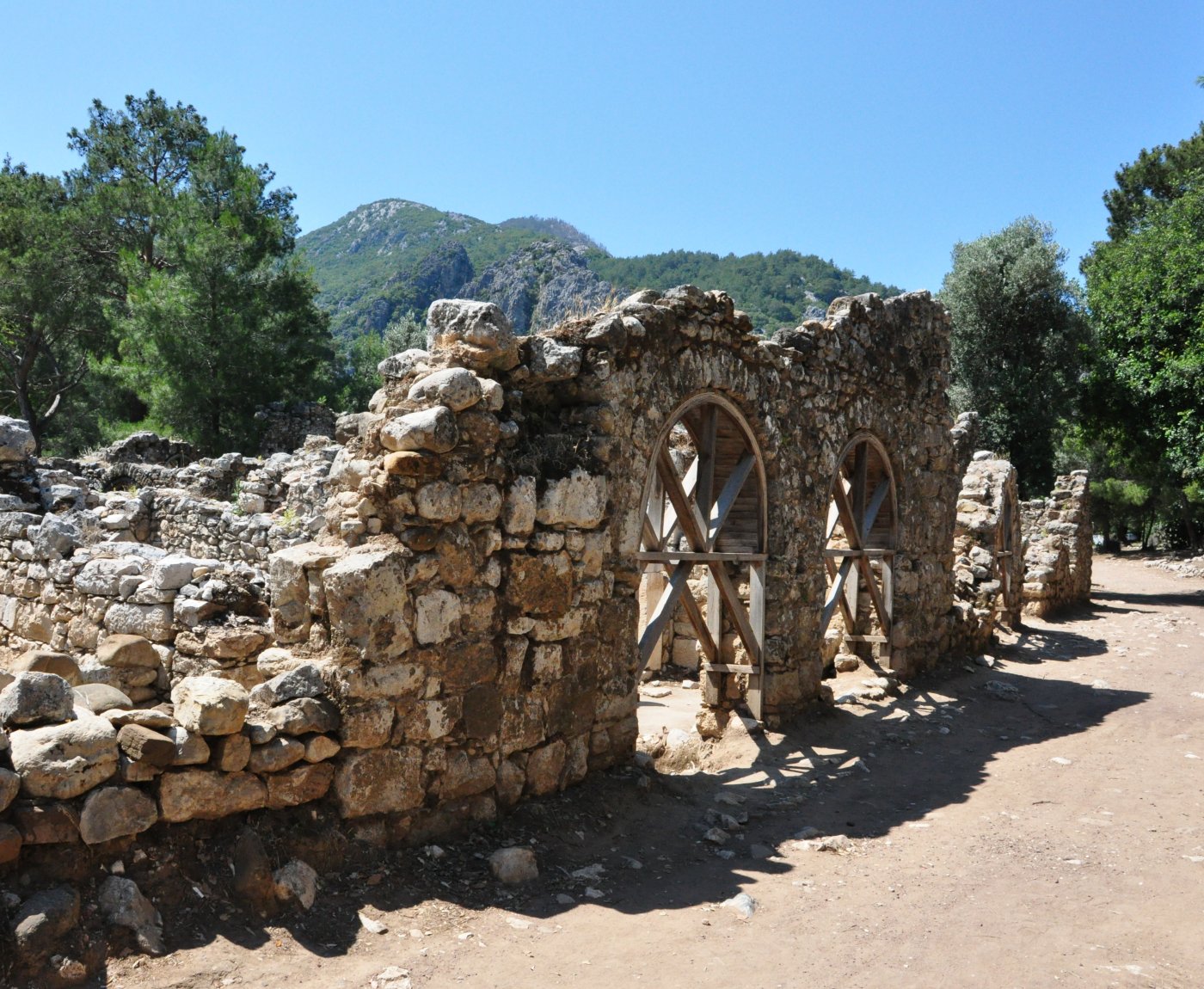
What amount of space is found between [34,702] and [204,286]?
22.0 meters

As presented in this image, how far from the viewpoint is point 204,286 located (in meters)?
23.2

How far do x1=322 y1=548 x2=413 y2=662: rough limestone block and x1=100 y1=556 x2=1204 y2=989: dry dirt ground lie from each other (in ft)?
3.52

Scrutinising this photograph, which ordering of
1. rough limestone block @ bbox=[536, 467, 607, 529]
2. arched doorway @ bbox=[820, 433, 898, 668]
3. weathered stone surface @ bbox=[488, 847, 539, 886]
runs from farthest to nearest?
arched doorway @ bbox=[820, 433, 898, 668]
rough limestone block @ bbox=[536, 467, 607, 529]
weathered stone surface @ bbox=[488, 847, 539, 886]

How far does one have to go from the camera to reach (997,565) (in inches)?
607

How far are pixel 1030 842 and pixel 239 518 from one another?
31.0 ft

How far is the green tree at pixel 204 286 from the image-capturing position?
901 inches

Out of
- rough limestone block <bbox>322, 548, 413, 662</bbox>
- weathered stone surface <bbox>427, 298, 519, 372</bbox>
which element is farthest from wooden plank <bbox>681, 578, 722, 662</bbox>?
rough limestone block <bbox>322, 548, 413, 662</bbox>

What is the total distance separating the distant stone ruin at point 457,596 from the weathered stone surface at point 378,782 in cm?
1

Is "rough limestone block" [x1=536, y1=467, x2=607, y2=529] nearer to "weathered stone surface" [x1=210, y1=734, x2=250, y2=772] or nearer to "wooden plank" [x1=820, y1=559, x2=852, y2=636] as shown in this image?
"weathered stone surface" [x1=210, y1=734, x2=250, y2=772]

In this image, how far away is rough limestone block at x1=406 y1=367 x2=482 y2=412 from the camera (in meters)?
4.94

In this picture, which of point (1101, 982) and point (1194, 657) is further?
point (1194, 657)

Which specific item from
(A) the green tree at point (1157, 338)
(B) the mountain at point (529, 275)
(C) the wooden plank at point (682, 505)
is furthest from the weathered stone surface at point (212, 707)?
(B) the mountain at point (529, 275)

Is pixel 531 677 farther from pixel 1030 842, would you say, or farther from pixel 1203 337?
pixel 1203 337

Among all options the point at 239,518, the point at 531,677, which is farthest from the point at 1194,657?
the point at 239,518
